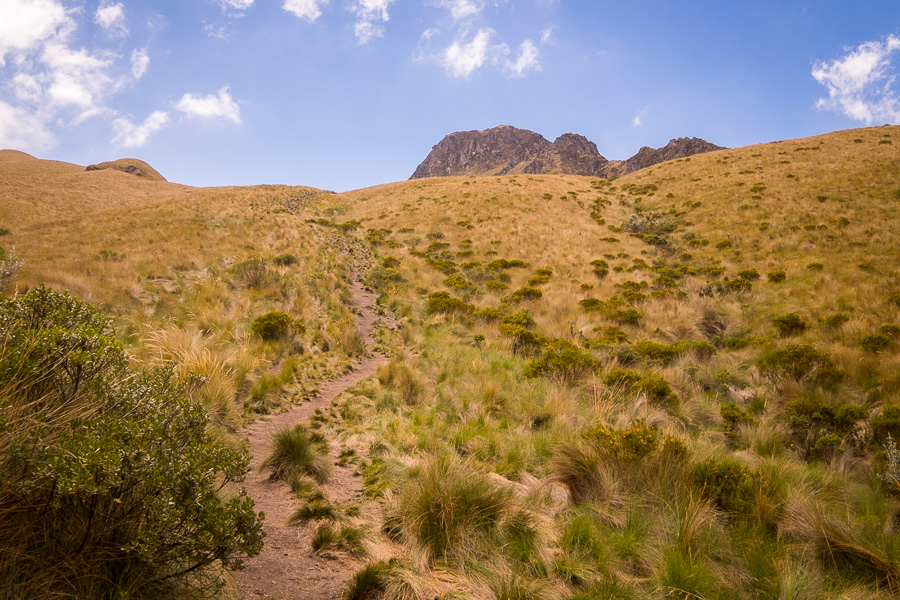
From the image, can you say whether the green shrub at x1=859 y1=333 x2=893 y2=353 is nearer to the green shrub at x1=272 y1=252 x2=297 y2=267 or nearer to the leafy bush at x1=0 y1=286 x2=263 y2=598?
the leafy bush at x1=0 y1=286 x2=263 y2=598

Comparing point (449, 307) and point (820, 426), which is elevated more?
point (449, 307)

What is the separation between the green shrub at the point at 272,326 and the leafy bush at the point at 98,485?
5.66 meters

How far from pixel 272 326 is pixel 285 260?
25.6 ft

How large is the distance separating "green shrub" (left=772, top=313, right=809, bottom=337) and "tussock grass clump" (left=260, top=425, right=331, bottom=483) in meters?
11.7

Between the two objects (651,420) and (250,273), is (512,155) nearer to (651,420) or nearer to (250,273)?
(250,273)

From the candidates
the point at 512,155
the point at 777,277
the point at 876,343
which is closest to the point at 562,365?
the point at 876,343

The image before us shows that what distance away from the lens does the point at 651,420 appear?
5.64 meters

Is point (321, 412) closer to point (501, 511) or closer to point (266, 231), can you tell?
point (501, 511)

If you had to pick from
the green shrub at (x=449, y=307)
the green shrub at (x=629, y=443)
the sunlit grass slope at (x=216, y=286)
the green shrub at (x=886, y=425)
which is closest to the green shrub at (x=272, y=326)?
the sunlit grass slope at (x=216, y=286)

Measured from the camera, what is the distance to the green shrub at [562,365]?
779cm

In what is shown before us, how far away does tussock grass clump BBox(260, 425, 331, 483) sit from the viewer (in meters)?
4.46

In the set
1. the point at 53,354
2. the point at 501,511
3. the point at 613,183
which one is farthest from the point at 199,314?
the point at 613,183

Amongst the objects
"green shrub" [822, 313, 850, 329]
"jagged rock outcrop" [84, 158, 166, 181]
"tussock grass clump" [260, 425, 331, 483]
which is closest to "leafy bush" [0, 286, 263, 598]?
"tussock grass clump" [260, 425, 331, 483]

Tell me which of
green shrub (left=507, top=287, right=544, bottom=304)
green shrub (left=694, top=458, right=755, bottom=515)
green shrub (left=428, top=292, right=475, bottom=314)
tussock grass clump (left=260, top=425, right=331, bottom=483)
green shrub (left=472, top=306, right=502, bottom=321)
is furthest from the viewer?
green shrub (left=507, top=287, right=544, bottom=304)
